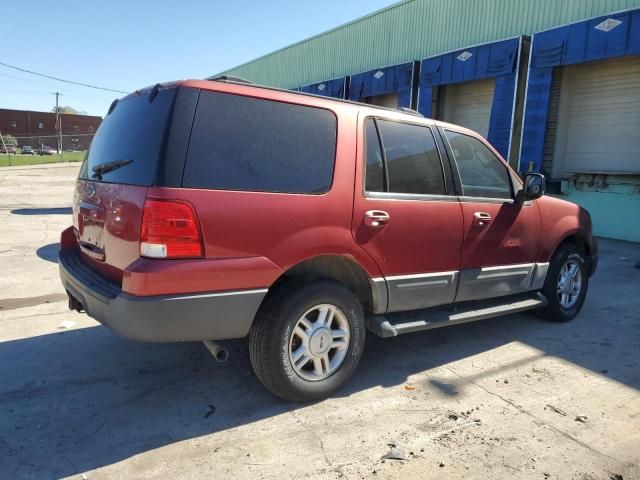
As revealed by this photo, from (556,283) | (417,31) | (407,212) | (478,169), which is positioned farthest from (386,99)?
(407,212)

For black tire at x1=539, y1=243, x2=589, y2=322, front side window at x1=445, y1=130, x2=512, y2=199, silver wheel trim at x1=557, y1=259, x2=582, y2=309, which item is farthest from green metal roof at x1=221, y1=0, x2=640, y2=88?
front side window at x1=445, y1=130, x2=512, y2=199

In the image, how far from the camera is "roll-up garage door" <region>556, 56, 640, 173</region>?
36.6 feet

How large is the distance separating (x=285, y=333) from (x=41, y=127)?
86721mm

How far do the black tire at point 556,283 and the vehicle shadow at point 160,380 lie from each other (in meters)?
0.11

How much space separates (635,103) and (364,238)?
10865 millimetres

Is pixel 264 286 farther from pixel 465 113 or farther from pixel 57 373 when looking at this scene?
pixel 465 113

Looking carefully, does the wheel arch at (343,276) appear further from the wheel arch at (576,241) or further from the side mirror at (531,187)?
the wheel arch at (576,241)

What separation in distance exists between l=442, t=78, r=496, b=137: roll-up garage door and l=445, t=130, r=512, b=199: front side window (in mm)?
11208

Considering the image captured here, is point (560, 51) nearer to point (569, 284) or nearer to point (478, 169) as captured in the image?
point (569, 284)

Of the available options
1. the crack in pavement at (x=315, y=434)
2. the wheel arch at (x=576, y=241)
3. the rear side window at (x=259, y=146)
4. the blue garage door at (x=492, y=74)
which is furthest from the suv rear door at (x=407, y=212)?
the blue garage door at (x=492, y=74)

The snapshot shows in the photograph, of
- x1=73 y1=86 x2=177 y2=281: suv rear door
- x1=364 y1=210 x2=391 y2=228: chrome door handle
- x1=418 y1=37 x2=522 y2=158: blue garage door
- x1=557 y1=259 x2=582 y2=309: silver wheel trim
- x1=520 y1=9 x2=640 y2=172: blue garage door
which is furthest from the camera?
x1=418 y1=37 x2=522 y2=158: blue garage door

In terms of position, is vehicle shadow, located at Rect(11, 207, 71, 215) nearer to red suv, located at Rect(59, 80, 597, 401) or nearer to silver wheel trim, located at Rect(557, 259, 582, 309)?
red suv, located at Rect(59, 80, 597, 401)

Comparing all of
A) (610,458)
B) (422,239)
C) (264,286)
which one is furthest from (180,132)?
(610,458)

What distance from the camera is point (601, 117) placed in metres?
11.8
